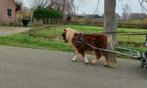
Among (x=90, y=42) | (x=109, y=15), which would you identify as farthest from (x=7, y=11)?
(x=90, y=42)

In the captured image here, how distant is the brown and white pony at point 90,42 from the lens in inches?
364

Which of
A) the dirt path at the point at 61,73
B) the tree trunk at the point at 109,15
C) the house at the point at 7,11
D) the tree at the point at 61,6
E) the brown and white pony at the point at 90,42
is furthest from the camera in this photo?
the tree at the point at 61,6

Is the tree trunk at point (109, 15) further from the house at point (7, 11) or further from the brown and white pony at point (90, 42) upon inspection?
the house at point (7, 11)

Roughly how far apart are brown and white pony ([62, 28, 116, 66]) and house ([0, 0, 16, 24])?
100 ft

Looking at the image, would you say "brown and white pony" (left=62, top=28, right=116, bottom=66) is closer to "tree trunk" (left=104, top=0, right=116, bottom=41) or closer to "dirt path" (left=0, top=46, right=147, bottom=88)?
"dirt path" (left=0, top=46, right=147, bottom=88)

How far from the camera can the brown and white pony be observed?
924 cm

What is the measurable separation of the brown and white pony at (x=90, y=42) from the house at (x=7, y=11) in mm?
30586

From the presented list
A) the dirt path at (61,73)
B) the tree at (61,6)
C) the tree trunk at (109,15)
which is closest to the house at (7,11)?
the tree at (61,6)

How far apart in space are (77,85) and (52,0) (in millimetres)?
49740

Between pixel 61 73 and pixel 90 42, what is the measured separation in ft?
6.16

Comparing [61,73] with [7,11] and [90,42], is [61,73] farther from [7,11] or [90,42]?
[7,11]

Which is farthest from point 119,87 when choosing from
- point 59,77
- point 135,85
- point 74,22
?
point 74,22

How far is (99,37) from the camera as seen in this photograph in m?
9.45

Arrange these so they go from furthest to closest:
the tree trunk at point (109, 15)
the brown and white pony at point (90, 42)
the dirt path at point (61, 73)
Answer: the tree trunk at point (109, 15) → the brown and white pony at point (90, 42) → the dirt path at point (61, 73)
